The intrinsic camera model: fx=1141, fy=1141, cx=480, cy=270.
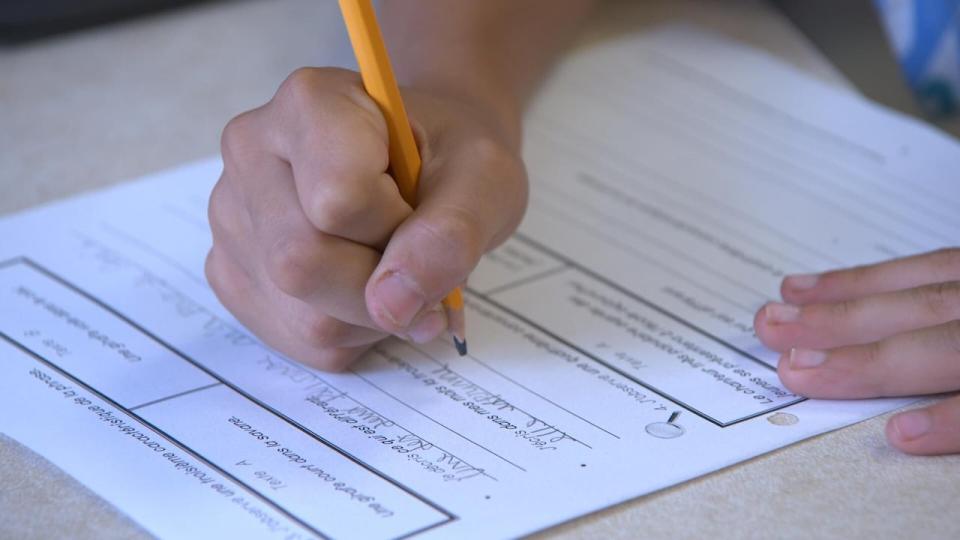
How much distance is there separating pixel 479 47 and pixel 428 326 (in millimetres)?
279

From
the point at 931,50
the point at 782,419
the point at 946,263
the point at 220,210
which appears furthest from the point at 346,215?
the point at 931,50

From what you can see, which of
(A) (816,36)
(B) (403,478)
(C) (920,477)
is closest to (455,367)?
(B) (403,478)

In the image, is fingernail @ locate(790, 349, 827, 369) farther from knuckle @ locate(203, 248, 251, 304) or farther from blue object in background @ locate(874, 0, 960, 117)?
blue object in background @ locate(874, 0, 960, 117)

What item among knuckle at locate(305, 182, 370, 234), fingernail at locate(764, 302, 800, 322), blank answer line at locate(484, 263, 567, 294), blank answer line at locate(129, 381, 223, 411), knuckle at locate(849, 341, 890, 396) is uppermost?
knuckle at locate(305, 182, 370, 234)

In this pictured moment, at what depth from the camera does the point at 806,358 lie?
527mm

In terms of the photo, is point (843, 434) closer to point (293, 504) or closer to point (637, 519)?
point (637, 519)

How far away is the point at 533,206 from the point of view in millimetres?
698

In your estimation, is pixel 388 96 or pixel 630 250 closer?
pixel 388 96

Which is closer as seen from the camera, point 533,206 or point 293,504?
point 293,504

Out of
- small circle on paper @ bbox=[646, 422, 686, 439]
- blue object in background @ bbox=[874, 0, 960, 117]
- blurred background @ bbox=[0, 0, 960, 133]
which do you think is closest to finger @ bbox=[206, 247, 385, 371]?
small circle on paper @ bbox=[646, 422, 686, 439]

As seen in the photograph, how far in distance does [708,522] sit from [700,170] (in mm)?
334

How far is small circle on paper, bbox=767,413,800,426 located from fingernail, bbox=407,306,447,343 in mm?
152

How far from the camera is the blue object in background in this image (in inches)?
33.8

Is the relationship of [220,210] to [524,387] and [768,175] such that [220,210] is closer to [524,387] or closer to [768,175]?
[524,387]
